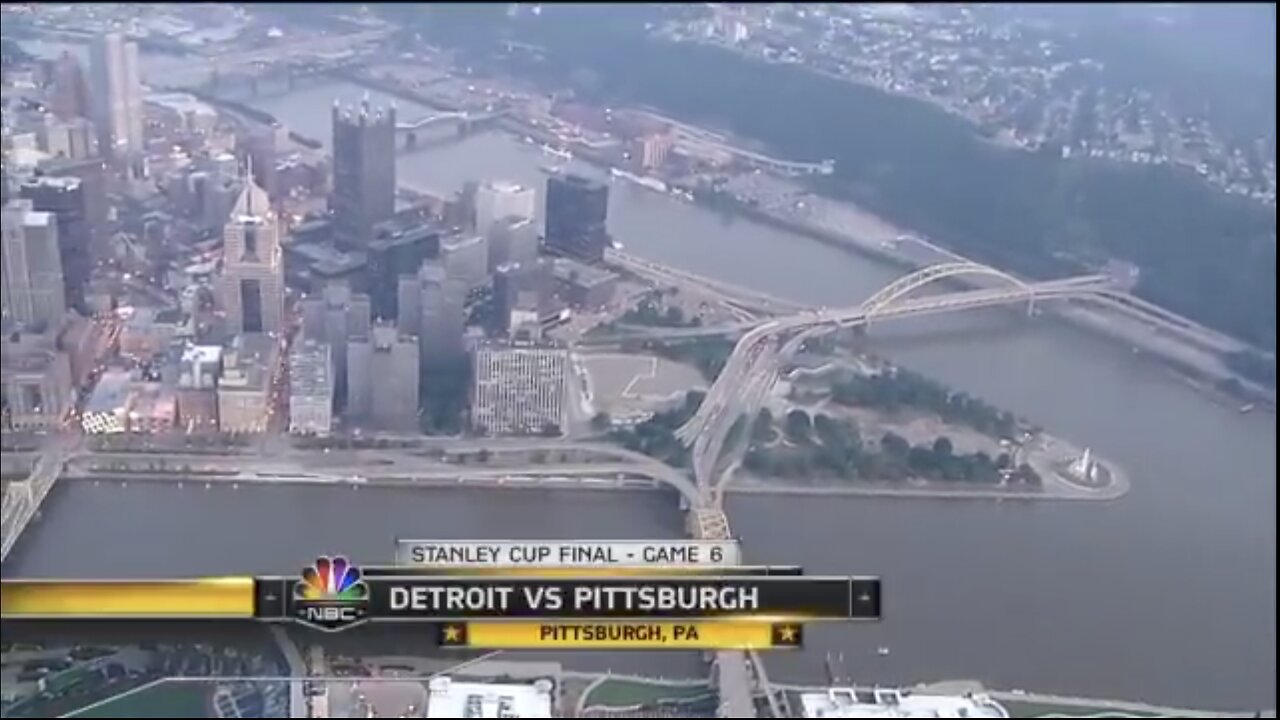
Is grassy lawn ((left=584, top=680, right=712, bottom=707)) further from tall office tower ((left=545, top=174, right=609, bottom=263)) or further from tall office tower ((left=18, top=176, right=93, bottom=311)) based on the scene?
tall office tower ((left=18, top=176, right=93, bottom=311))

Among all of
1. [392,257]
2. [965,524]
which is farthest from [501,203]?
[965,524]

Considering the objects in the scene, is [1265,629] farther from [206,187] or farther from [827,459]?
[206,187]

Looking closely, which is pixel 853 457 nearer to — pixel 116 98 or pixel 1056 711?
pixel 1056 711

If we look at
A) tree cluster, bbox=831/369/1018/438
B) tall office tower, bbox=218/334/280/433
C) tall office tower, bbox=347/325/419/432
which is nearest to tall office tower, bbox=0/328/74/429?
tall office tower, bbox=218/334/280/433

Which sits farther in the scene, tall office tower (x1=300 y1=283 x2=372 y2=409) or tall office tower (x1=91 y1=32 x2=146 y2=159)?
tall office tower (x1=91 y1=32 x2=146 y2=159)

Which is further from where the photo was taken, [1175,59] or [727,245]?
[1175,59]

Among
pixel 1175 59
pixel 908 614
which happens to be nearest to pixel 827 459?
pixel 908 614

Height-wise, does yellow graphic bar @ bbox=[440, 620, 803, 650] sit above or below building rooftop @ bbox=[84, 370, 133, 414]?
above
